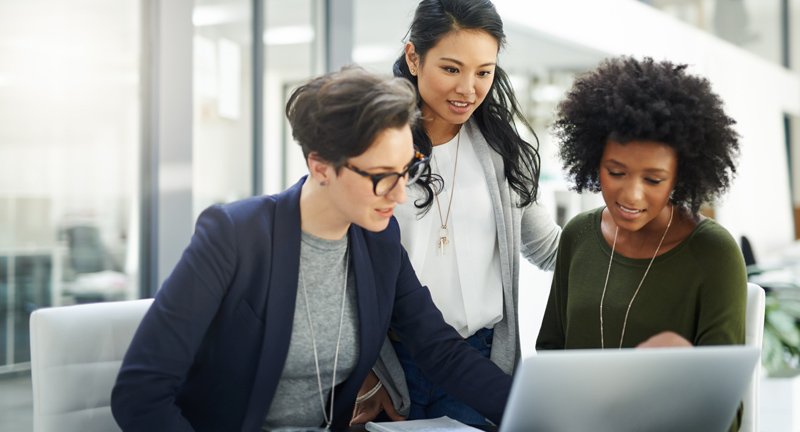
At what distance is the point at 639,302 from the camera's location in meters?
1.40

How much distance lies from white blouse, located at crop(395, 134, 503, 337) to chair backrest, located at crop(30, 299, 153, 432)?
699 mm

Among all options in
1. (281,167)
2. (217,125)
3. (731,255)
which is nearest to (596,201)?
(281,167)

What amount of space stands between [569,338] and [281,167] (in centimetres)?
297

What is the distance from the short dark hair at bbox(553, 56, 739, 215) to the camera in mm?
1312

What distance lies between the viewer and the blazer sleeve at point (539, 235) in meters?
1.89

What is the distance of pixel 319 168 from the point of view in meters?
1.34

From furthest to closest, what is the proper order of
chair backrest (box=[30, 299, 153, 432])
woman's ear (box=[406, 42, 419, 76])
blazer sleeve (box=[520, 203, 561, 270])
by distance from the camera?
blazer sleeve (box=[520, 203, 561, 270])
woman's ear (box=[406, 42, 419, 76])
chair backrest (box=[30, 299, 153, 432])

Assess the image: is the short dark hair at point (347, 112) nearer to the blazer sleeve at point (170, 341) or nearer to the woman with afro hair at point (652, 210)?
the blazer sleeve at point (170, 341)

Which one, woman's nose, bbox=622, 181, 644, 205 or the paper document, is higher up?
woman's nose, bbox=622, 181, 644, 205

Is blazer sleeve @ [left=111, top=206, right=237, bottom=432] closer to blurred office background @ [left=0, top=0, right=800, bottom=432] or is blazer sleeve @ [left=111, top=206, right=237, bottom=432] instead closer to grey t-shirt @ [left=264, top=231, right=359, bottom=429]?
grey t-shirt @ [left=264, top=231, right=359, bottom=429]

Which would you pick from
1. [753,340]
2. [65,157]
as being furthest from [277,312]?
[65,157]

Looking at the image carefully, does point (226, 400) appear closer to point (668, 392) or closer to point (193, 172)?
point (668, 392)

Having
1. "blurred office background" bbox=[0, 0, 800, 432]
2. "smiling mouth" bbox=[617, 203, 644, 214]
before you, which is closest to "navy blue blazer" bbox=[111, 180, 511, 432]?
"smiling mouth" bbox=[617, 203, 644, 214]

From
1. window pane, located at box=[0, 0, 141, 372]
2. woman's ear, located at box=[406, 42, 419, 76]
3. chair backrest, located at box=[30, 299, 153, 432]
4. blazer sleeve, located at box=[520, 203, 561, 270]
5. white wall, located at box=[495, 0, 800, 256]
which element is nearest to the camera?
chair backrest, located at box=[30, 299, 153, 432]
